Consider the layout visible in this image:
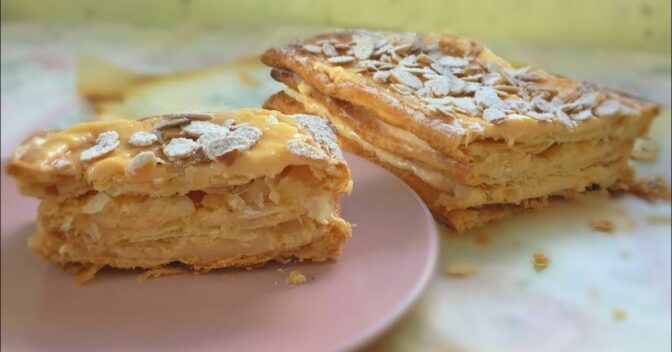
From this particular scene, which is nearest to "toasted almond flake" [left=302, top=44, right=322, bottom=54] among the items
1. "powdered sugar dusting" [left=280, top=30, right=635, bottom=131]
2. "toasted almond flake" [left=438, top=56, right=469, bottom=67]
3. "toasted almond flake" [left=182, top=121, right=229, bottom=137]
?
"powdered sugar dusting" [left=280, top=30, right=635, bottom=131]

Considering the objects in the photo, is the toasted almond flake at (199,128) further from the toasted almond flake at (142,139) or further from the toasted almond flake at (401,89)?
the toasted almond flake at (401,89)

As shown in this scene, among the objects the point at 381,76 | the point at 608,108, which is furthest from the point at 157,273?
the point at 608,108

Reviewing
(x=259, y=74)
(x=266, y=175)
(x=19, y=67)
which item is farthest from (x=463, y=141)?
(x=19, y=67)

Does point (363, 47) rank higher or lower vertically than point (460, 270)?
higher

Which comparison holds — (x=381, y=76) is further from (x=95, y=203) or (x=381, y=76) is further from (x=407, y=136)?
(x=95, y=203)

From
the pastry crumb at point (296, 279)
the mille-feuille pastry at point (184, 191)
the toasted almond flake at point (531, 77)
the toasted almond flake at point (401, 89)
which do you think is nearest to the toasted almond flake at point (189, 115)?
the mille-feuille pastry at point (184, 191)
